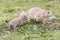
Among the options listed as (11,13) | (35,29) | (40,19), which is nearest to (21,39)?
(35,29)

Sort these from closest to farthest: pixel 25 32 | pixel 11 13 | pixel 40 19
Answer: pixel 25 32 < pixel 40 19 < pixel 11 13

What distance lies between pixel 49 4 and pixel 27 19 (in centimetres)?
233

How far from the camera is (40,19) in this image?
6.85m

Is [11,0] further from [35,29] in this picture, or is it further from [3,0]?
[35,29]

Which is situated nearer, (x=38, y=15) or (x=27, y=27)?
(x=27, y=27)

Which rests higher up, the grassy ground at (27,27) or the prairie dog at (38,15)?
the prairie dog at (38,15)

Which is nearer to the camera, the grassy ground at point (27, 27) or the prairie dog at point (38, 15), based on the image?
the grassy ground at point (27, 27)

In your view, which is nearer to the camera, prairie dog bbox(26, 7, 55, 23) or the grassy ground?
the grassy ground

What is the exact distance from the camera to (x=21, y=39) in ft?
19.5

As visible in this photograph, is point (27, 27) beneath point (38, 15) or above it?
beneath

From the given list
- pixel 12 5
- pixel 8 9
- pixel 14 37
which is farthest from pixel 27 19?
pixel 12 5

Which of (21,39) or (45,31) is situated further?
(45,31)

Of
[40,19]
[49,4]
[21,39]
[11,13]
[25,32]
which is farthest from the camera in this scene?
[49,4]

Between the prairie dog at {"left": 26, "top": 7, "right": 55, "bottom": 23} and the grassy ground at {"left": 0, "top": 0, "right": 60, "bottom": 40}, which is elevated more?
the prairie dog at {"left": 26, "top": 7, "right": 55, "bottom": 23}
